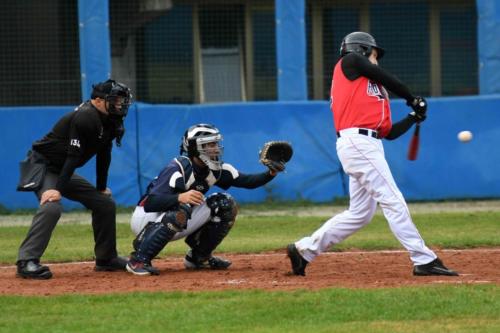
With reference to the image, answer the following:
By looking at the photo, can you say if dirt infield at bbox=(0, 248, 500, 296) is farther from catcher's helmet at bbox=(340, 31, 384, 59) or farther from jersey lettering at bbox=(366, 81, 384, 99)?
catcher's helmet at bbox=(340, 31, 384, 59)

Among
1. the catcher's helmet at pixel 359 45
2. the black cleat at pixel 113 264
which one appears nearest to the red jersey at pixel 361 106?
the catcher's helmet at pixel 359 45

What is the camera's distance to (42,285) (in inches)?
335

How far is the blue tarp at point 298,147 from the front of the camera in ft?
52.0

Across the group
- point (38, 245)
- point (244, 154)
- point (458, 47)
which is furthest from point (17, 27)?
point (38, 245)

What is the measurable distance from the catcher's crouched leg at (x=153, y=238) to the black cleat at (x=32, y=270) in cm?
67

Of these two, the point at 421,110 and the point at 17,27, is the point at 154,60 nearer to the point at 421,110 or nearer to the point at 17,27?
the point at 17,27

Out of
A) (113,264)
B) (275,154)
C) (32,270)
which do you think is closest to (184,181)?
(275,154)

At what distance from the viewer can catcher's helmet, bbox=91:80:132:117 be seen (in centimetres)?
876

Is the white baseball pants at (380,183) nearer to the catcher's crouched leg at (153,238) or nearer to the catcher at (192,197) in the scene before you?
the catcher at (192,197)

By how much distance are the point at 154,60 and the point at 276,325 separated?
11.8m

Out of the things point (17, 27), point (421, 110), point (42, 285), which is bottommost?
point (42, 285)

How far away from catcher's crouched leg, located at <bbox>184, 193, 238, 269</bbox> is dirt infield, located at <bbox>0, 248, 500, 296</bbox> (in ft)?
0.49

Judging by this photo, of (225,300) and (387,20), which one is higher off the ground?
(387,20)

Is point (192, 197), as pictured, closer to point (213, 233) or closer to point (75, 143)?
point (213, 233)
